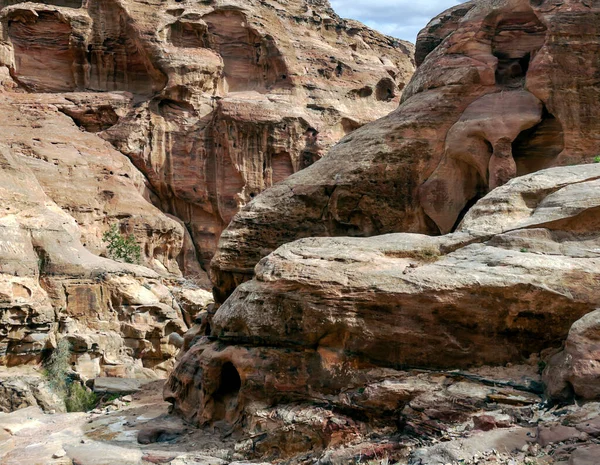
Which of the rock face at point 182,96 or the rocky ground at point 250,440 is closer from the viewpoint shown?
the rocky ground at point 250,440

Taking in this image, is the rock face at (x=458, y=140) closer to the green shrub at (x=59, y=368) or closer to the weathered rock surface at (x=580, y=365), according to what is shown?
the green shrub at (x=59, y=368)

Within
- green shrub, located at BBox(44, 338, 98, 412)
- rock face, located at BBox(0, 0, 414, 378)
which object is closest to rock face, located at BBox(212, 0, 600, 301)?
green shrub, located at BBox(44, 338, 98, 412)

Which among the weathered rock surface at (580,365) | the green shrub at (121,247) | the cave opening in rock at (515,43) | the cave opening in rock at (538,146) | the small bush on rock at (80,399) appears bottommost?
the small bush on rock at (80,399)

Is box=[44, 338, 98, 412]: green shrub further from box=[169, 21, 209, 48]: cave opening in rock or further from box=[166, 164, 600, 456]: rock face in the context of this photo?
box=[169, 21, 209, 48]: cave opening in rock

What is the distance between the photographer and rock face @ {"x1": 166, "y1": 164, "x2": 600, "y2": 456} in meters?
9.98

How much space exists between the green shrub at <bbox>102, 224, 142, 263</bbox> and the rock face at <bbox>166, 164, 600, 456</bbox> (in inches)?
802

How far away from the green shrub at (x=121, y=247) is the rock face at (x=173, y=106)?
381 mm

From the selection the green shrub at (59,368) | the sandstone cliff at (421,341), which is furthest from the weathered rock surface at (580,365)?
the green shrub at (59,368)

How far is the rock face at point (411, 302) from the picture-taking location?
9.98m

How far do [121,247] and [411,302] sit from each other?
78.7 feet

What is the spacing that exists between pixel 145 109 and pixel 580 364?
114 feet

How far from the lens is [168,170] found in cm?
4009

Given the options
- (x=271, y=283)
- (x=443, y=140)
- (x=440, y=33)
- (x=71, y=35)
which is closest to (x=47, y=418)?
(x=271, y=283)

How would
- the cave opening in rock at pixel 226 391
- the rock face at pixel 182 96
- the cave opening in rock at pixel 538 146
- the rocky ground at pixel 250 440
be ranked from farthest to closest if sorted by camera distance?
the rock face at pixel 182 96 < the cave opening in rock at pixel 538 146 < the cave opening in rock at pixel 226 391 < the rocky ground at pixel 250 440
